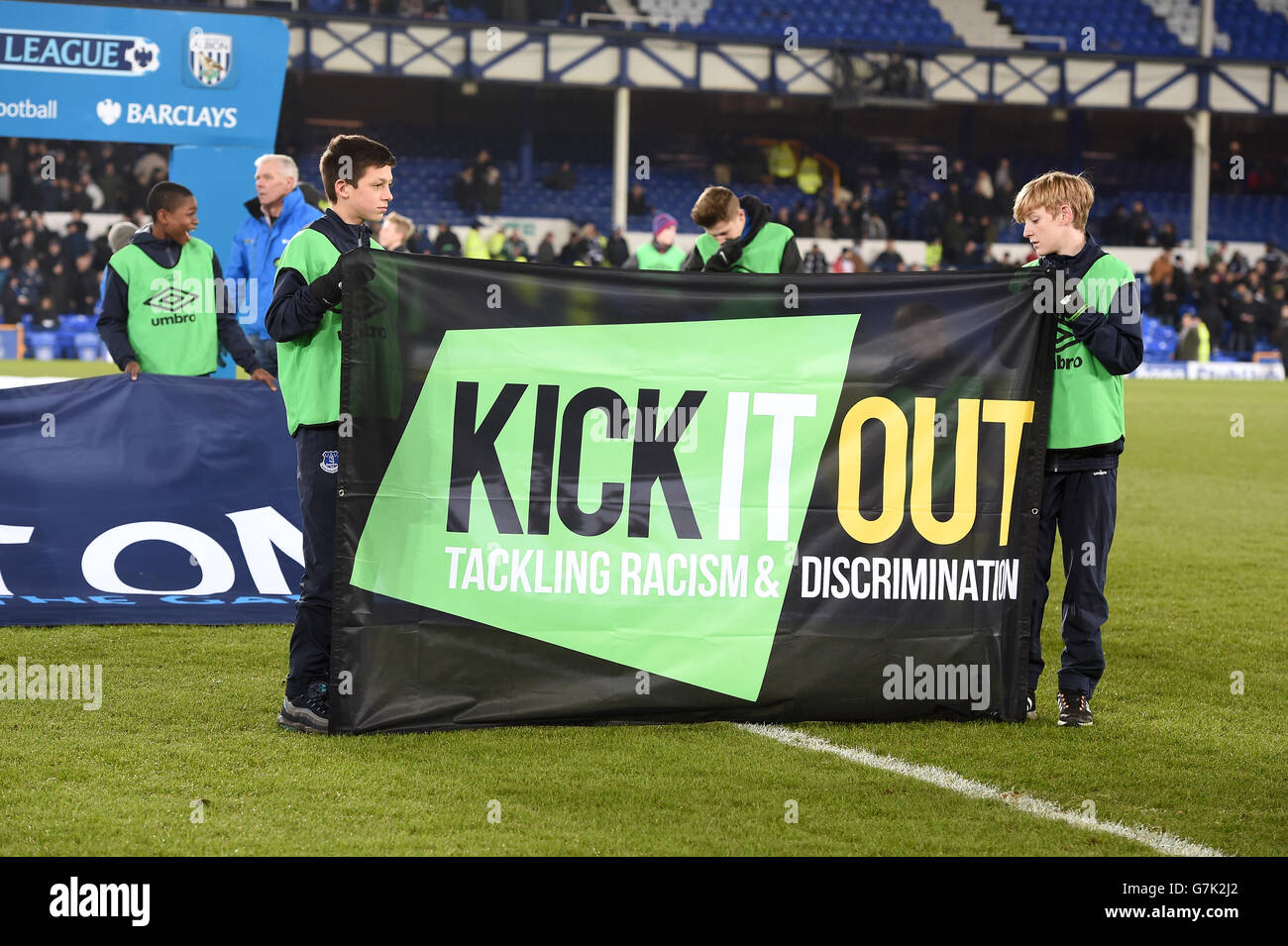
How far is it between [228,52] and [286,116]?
20.4m

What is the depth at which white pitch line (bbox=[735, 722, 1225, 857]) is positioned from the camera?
12.5 ft

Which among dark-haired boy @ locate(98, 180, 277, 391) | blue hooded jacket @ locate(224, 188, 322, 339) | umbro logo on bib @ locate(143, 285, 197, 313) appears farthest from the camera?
blue hooded jacket @ locate(224, 188, 322, 339)

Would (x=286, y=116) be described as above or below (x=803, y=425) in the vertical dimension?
above

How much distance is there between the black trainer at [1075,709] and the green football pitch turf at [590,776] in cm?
4

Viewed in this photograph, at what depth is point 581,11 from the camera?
32.0 m

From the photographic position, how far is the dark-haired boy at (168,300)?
7184mm

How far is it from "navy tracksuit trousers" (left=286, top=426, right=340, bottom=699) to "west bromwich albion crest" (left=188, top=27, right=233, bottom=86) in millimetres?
7695

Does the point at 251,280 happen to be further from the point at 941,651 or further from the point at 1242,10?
the point at 1242,10

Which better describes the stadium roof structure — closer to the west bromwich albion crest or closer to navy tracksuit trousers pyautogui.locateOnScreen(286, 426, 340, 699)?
the west bromwich albion crest

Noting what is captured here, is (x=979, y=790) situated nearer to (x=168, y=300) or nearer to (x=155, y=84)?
(x=168, y=300)

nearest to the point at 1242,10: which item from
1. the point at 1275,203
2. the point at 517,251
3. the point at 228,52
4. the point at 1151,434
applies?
the point at 1275,203

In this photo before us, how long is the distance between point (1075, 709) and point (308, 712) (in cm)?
263

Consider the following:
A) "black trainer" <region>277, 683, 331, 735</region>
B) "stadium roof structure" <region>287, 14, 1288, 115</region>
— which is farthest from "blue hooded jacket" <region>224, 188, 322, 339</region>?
"stadium roof structure" <region>287, 14, 1288, 115</region>

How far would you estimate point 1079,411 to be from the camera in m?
5.00
